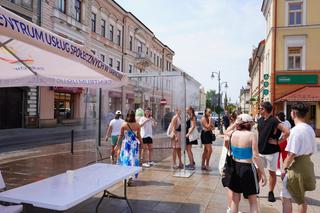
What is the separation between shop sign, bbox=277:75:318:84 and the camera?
22.2 meters

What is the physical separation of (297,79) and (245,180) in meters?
20.6

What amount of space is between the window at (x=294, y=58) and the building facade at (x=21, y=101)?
18677 mm

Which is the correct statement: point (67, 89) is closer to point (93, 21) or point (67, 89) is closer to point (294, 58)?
point (93, 21)

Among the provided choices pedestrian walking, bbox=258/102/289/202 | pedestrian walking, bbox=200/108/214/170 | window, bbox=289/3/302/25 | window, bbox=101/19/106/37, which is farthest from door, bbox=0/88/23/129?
window, bbox=289/3/302/25

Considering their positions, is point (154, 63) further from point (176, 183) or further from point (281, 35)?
point (176, 183)

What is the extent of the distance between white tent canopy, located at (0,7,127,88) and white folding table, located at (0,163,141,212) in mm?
1607

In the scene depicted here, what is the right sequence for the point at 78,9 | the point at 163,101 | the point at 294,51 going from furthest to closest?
the point at 78,9, the point at 294,51, the point at 163,101

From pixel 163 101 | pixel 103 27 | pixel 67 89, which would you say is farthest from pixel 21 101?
pixel 163 101

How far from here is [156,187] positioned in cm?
655

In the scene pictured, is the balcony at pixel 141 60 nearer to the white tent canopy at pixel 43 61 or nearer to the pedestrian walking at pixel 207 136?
the pedestrian walking at pixel 207 136

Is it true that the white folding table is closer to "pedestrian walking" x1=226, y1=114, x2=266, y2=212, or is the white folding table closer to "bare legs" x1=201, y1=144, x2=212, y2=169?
"pedestrian walking" x1=226, y1=114, x2=266, y2=212

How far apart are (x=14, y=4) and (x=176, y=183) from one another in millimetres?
18730

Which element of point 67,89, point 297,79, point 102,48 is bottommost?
point 67,89

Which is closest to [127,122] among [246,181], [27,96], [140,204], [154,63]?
[140,204]
